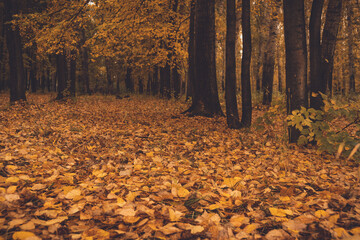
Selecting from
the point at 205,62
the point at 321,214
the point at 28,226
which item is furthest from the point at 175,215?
the point at 205,62

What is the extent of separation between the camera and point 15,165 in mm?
2979

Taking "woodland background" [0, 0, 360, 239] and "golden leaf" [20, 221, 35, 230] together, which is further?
"woodland background" [0, 0, 360, 239]

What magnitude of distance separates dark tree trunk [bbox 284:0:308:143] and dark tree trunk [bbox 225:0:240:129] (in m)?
1.46

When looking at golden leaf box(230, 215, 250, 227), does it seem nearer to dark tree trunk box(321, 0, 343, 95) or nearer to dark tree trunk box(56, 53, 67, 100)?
dark tree trunk box(321, 0, 343, 95)

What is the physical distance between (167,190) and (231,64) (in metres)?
4.22

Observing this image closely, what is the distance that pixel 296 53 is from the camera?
14.2ft

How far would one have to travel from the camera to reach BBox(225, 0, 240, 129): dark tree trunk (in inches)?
222

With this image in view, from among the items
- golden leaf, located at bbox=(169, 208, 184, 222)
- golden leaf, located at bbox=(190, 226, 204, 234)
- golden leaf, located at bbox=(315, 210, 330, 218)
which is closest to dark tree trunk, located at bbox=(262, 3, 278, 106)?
golden leaf, located at bbox=(315, 210, 330, 218)

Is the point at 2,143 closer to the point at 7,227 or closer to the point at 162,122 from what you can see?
the point at 7,227

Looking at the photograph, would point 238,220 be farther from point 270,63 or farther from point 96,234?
point 270,63

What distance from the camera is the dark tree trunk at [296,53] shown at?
14.0 feet

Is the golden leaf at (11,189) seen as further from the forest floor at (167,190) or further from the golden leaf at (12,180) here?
the golden leaf at (12,180)

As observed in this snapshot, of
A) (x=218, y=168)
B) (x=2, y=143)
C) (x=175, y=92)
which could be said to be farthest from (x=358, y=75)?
(x=2, y=143)

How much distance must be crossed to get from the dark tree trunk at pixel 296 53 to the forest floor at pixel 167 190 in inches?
39.2
